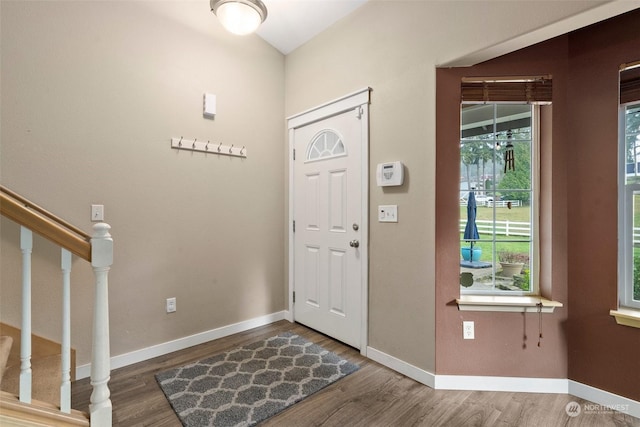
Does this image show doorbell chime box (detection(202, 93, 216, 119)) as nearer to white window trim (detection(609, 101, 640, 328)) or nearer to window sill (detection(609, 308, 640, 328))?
white window trim (detection(609, 101, 640, 328))

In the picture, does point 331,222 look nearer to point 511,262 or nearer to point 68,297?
point 511,262

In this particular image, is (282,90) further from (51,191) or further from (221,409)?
(221,409)

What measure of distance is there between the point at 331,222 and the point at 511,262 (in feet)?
4.67

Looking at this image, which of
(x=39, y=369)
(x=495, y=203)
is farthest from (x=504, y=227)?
(x=39, y=369)

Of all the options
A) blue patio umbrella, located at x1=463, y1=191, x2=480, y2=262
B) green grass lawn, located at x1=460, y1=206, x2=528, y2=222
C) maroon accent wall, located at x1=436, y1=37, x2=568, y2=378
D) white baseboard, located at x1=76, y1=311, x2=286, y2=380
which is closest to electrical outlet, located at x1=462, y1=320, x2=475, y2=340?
maroon accent wall, located at x1=436, y1=37, x2=568, y2=378

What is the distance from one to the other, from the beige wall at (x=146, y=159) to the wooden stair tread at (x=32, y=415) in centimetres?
102

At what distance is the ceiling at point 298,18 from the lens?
2.57m

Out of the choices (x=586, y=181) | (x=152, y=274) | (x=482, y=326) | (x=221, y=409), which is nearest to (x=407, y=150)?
(x=586, y=181)

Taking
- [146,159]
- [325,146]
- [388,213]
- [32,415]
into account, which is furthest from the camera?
[325,146]

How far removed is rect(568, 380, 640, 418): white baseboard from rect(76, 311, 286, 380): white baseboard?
7.92ft

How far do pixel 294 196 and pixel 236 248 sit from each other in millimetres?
785

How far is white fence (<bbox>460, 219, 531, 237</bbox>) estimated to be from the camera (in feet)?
6.94

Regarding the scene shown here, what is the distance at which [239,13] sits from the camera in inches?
86.7

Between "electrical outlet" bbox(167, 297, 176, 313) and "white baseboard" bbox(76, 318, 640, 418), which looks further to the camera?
"electrical outlet" bbox(167, 297, 176, 313)
